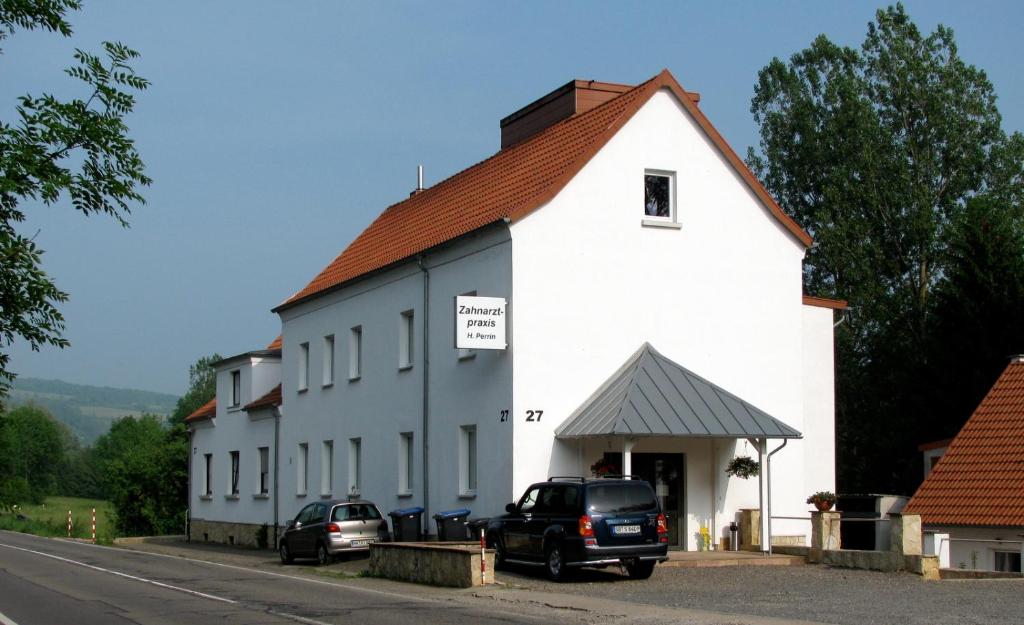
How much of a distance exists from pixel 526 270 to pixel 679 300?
3.80 m

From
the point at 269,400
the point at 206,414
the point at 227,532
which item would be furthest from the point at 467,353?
the point at 206,414

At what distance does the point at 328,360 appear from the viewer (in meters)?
37.3

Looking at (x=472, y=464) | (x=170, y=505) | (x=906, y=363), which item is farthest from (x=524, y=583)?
(x=170, y=505)

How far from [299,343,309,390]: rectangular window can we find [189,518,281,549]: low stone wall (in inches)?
188

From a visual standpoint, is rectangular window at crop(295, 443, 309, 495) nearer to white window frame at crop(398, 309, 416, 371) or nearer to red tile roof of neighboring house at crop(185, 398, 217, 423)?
white window frame at crop(398, 309, 416, 371)

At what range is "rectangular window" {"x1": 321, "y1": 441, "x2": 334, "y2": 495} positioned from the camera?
120ft

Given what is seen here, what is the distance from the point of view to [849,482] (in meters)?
48.7

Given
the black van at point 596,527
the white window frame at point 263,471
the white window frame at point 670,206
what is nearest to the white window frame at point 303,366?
the white window frame at point 263,471

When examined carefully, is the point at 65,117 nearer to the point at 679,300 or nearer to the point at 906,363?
the point at 679,300

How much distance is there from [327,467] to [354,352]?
152 inches

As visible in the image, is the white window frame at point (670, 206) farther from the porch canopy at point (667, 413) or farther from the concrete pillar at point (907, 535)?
the concrete pillar at point (907, 535)

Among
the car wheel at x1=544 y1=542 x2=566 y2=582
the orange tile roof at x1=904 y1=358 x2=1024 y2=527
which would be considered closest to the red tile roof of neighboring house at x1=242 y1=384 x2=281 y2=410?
the car wheel at x1=544 y1=542 x2=566 y2=582

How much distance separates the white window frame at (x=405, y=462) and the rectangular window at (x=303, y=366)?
7.53 m

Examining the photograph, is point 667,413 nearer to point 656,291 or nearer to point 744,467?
point 744,467
